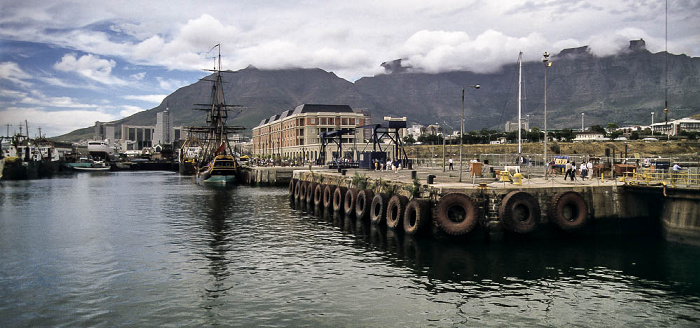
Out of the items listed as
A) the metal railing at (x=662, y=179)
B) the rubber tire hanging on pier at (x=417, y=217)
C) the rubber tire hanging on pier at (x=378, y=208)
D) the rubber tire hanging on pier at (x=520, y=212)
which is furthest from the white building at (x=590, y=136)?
the rubber tire hanging on pier at (x=417, y=217)

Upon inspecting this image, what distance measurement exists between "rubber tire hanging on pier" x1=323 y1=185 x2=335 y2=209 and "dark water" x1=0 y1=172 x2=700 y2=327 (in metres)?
12.8

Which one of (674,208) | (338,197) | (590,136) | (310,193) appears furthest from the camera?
(590,136)

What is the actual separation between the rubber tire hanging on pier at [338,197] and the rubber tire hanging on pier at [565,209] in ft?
68.4

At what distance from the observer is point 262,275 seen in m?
23.0

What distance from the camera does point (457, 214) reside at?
98.1 ft

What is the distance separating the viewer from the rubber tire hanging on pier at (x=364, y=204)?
39688 mm

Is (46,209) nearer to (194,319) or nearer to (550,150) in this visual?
(194,319)

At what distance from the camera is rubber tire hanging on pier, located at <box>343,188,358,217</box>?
1676 inches

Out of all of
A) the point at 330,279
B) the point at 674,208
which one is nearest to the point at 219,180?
the point at 330,279

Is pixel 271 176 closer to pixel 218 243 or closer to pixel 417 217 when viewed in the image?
pixel 218 243

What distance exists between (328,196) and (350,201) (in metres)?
6.97

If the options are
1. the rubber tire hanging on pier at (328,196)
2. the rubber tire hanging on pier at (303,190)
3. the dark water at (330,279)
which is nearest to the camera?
the dark water at (330,279)

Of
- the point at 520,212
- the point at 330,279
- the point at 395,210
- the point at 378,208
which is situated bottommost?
the point at 330,279

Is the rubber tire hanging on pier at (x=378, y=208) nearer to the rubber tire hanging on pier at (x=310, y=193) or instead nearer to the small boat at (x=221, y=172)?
the rubber tire hanging on pier at (x=310, y=193)
